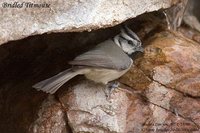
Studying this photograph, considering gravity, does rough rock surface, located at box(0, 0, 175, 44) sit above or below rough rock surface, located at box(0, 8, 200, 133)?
above

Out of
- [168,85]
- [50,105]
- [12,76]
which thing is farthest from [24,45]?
[168,85]

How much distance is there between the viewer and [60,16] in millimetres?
2559

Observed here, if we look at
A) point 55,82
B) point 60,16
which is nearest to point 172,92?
point 55,82

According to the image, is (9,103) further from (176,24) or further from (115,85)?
(176,24)

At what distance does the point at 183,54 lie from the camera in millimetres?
2959

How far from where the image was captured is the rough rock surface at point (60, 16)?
2.48m

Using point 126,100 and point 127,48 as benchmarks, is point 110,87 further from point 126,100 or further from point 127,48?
point 127,48

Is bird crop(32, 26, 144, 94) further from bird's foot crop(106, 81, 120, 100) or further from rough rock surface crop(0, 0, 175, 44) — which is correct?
rough rock surface crop(0, 0, 175, 44)

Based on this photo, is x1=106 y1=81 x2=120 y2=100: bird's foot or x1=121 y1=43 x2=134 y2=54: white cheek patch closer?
x1=106 y1=81 x2=120 y2=100: bird's foot

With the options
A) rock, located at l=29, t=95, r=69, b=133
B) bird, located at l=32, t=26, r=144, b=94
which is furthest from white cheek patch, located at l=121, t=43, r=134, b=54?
rock, located at l=29, t=95, r=69, b=133

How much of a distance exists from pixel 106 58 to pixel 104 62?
0.03 m

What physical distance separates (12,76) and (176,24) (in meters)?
1.06

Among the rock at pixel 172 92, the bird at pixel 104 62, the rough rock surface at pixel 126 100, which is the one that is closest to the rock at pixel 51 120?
the rough rock surface at pixel 126 100

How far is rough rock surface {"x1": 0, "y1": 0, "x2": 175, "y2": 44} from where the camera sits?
2482 mm
